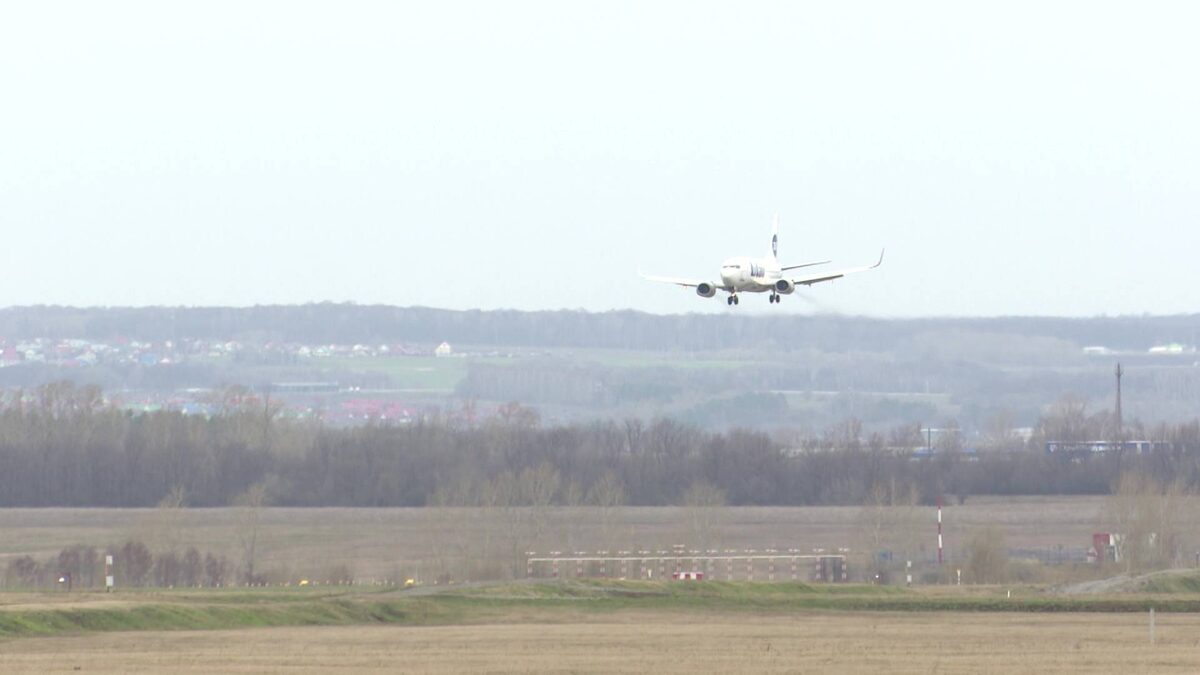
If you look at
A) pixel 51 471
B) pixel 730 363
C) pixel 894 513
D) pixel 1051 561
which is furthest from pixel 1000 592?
pixel 730 363

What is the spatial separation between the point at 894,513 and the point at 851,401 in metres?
77.9

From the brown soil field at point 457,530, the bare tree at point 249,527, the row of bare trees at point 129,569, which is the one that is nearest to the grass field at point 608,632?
the row of bare trees at point 129,569

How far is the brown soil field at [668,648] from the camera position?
4575 centimetres

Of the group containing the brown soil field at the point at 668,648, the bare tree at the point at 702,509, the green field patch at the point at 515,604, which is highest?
the brown soil field at the point at 668,648

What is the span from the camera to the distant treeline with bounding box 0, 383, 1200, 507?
133 m

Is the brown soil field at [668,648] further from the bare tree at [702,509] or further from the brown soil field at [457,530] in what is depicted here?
the bare tree at [702,509]

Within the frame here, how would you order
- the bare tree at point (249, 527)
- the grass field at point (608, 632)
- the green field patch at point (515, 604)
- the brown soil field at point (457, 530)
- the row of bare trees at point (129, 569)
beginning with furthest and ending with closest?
the brown soil field at point (457, 530)
the bare tree at point (249, 527)
the row of bare trees at point (129, 569)
the green field patch at point (515, 604)
the grass field at point (608, 632)

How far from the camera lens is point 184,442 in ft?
479

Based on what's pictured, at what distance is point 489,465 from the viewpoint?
138 m

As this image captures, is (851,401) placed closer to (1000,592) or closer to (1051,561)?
(1051,561)

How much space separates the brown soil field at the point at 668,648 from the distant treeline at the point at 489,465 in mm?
62835

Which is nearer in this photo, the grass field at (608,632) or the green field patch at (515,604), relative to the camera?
the grass field at (608,632)

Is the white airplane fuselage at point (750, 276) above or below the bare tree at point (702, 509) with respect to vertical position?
above

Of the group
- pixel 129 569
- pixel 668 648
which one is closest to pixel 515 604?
pixel 668 648
